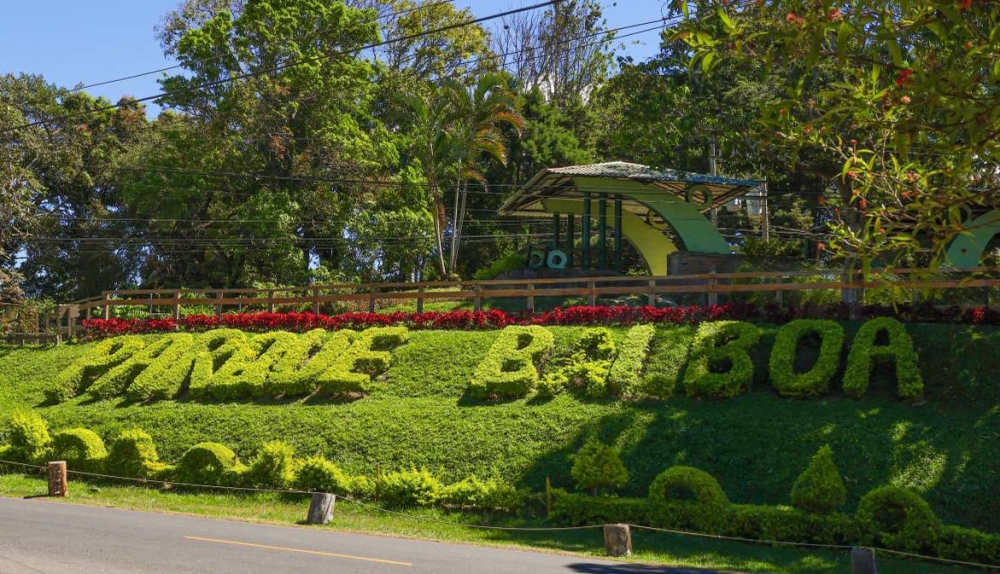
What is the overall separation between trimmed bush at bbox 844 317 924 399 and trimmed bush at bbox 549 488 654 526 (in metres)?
5.23

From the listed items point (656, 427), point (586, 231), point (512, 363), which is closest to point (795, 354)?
point (656, 427)

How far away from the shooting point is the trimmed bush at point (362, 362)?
921 inches

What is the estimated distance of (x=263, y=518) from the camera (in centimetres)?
1775

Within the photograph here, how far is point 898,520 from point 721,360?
668 cm

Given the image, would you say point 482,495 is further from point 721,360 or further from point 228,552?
point 721,360

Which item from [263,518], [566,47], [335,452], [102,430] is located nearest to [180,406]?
[102,430]

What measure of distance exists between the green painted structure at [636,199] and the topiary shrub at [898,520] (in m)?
16.1

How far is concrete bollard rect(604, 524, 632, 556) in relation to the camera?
1443 centimetres

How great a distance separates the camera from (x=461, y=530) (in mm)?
16719

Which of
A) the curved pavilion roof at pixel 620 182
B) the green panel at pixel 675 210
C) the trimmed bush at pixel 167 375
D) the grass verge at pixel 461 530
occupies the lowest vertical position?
the grass verge at pixel 461 530

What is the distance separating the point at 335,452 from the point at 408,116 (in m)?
29.2

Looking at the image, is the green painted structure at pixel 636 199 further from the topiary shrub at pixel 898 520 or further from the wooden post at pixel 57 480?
the topiary shrub at pixel 898 520

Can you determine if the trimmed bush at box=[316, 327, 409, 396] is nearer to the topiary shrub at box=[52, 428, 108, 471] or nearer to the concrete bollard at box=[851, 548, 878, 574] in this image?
the topiary shrub at box=[52, 428, 108, 471]

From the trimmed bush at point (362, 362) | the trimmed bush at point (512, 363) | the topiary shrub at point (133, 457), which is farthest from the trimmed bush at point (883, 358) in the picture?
the topiary shrub at point (133, 457)
